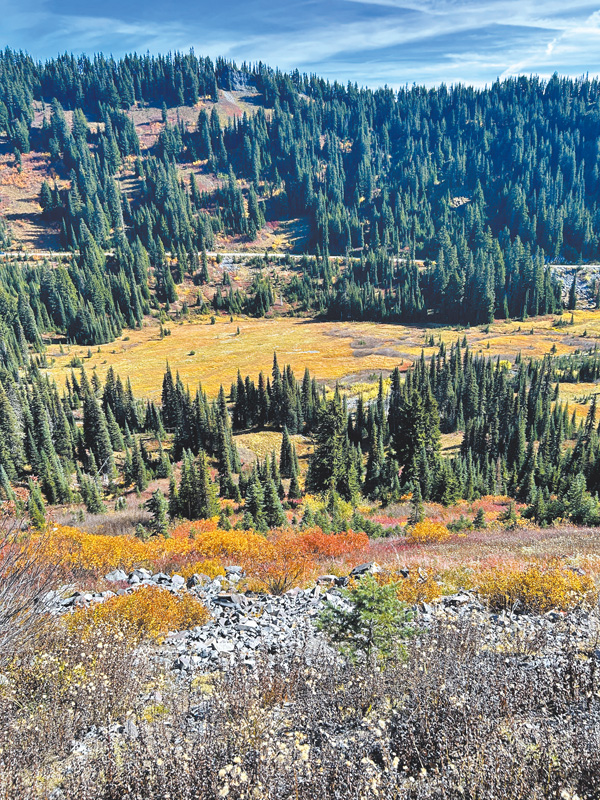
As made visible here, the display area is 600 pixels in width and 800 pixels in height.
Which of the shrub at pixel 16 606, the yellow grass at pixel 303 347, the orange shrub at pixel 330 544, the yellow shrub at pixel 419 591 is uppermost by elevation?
the shrub at pixel 16 606

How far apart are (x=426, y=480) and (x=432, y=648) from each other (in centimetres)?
4500

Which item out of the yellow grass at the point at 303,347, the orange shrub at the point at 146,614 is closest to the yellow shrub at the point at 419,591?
the orange shrub at the point at 146,614

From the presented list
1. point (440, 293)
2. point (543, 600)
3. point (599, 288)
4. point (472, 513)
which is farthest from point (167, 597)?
point (599, 288)

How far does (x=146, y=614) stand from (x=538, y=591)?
416 inches

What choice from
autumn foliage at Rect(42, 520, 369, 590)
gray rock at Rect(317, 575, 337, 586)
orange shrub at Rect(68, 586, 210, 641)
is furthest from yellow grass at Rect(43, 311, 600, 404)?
orange shrub at Rect(68, 586, 210, 641)

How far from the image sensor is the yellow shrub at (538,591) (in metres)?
11.8

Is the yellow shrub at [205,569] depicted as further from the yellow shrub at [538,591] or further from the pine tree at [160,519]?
the pine tree at [160,519]

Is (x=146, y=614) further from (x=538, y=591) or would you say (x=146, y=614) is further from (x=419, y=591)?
(x=538, y=591)

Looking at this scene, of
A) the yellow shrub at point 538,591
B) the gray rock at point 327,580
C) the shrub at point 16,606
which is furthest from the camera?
the gray rock at point 327,580

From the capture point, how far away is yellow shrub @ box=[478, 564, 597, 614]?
11.8m

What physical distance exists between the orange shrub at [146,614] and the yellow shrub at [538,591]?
8278 mm

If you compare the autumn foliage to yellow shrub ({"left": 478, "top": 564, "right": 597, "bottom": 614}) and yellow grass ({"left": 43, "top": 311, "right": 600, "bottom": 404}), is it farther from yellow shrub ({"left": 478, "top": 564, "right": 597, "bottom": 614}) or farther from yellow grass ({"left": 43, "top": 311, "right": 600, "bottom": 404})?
yellow grass ({"left": 43, "top": 311, "right": 600, "bottom": 404})

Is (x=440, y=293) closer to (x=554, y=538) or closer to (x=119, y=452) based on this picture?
(x=119, y=452)

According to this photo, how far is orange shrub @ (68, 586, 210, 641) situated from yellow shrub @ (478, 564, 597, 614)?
8278 millimetres
